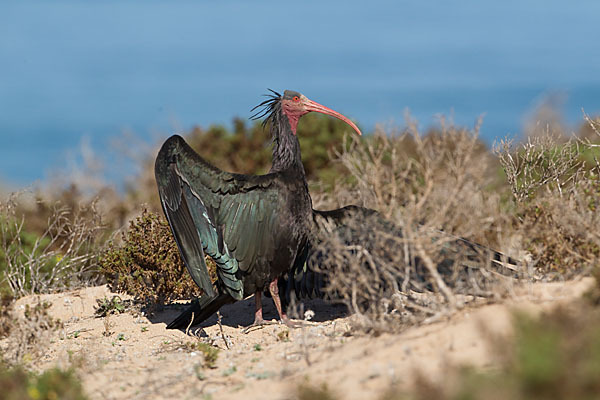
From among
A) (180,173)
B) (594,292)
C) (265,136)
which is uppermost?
(265,136)

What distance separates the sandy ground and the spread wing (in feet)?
2.72

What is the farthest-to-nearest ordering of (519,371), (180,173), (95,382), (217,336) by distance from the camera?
(217,336) < (180,173) < (95,382) < (519,371)

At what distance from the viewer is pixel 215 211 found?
739 cm

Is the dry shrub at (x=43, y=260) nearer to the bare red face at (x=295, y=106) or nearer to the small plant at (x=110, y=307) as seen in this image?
the small plant at (x=110, y=307)

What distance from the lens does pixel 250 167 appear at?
17203 mm

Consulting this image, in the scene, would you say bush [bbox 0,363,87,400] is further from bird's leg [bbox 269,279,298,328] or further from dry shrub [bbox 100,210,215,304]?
dry shrub [bbox 100,210,215,304]

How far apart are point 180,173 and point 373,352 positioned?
2965 millimetres

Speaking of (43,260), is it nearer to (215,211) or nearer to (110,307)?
(110,307)

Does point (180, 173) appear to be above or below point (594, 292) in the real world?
above

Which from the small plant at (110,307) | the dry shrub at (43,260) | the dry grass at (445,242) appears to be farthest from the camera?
the dry shrub at (43,260)

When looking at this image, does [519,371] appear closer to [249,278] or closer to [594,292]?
[594,292]

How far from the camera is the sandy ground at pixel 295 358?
15.6ft

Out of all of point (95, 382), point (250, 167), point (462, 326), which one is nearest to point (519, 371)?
point (462, 326)

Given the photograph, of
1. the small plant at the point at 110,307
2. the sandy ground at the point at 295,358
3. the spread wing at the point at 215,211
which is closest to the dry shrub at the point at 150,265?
the small plant at the point at 110,307
